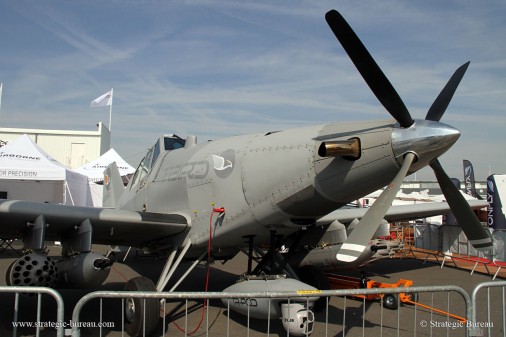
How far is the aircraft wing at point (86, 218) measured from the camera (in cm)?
597

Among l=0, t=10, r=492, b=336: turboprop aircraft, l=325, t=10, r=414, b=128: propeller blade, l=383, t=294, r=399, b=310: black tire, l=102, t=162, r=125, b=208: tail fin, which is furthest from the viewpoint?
l=102, t=162, r=125, b=208: tail fin

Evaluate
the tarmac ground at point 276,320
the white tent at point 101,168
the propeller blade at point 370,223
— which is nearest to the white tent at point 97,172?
the white tent at point 101,168

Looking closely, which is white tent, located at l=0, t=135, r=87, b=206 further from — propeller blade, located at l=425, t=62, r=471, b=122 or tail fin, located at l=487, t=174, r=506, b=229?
tail fin, located at l=487, t=174, r=506, b=229

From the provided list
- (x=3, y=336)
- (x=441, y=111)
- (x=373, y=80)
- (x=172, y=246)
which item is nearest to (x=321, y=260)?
Result: (x=172, y=246)

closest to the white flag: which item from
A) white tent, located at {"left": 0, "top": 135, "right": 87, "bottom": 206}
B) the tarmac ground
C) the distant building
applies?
the distant building

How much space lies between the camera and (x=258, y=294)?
11.5 feet

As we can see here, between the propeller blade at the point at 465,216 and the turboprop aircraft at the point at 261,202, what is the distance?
0.04 feet

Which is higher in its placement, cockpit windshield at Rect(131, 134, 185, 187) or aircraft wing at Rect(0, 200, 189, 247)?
cockpit windshield at Rect(131, 134, 185, 187)

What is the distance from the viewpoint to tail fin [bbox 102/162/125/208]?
33.5 ft

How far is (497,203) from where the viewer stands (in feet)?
47.1

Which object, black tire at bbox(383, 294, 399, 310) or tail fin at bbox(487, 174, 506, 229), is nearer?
black tire at bbox(383, 294, 399, 310)

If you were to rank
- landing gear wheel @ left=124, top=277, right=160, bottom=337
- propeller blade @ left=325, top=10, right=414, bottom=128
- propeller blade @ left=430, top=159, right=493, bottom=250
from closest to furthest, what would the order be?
propeller blade @ left=325, top=10, right=414, bottom=128 → propeller blade @ left=430, top=159, right=493, bottom=250 → landing gear wheel @ left=124, top=277, right=160, bottom=337

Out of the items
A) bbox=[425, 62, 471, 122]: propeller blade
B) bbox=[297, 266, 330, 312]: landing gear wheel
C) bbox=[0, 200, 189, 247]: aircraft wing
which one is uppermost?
bbox=[425, 62, 471, 122]: propeller blade

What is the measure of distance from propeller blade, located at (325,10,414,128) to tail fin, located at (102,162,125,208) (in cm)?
712
